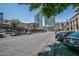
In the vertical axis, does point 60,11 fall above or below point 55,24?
above

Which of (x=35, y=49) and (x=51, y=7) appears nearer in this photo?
(x=51, y=7)

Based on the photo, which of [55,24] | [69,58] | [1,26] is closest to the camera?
[69,58]

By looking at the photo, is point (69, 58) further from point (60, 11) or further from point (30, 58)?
point (60, 11)

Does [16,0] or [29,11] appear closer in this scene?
[16,0]

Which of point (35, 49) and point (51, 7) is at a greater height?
point (51, 7)

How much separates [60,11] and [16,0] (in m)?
2.79

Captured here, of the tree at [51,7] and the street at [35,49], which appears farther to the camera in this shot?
the tree at [51,7]

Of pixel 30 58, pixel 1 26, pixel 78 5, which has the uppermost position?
pixel 78 5

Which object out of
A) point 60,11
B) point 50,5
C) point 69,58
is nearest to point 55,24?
point 60,11

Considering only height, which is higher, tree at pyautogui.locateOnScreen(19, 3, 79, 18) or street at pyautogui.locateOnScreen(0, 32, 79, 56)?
tree at pyautogui.locateOnScreen(19, 3, 79, 18)

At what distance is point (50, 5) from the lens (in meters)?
10.1

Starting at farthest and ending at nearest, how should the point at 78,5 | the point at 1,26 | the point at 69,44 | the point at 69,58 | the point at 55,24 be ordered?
the point at 1,26, the point at 55,24, the point at 69,44, the point at 78,5, the point at 69,58

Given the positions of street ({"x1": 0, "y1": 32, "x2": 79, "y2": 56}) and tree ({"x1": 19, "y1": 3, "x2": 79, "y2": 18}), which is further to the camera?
tree ({"x1": 19, "y1": 3, "x2": 79, "y2": 18})

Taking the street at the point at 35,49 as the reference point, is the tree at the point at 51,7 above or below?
above
